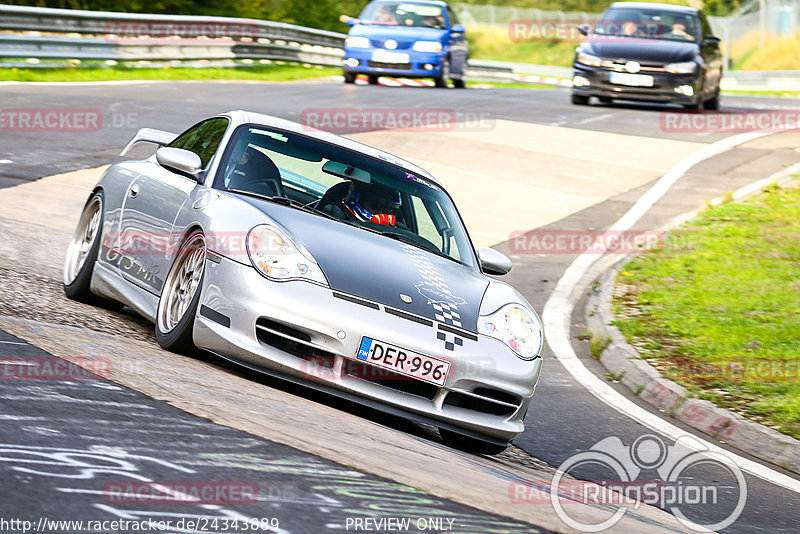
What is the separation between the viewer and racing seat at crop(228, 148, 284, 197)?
6703 millimetres

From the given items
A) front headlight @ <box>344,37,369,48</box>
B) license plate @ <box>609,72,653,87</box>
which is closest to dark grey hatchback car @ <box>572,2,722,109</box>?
license plate @ <box>609,72,653,87</box>

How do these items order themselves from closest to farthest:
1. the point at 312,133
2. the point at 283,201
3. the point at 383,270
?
the point at 383,270 → the point at 283,201 → the point at 312,133

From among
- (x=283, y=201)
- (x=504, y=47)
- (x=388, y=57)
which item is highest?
(x=283, y=201)

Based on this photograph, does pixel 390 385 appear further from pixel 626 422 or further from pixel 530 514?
pixel 626 422

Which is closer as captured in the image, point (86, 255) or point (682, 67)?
point (86, 255)

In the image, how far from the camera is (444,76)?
1030 inches

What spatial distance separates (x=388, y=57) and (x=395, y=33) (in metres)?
0.52

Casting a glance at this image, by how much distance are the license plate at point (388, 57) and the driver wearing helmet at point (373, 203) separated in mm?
18628

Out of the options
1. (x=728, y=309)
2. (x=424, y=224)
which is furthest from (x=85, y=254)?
(x=728, y=309)

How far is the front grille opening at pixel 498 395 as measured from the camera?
5859 mm

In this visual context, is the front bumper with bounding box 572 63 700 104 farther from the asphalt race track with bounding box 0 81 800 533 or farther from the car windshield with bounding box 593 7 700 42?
the asphalt race track with bounding box 0 81 800 533

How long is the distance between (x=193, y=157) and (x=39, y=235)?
3.78m

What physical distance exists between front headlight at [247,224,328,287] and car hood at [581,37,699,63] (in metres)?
16.7

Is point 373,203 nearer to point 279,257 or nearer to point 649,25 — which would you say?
point 279,257
